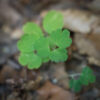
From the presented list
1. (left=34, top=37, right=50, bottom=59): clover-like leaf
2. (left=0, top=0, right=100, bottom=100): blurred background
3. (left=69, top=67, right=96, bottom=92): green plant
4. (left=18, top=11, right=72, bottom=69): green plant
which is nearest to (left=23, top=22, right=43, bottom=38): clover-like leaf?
(left=18, top=11, right=72, bottom=69): green plant

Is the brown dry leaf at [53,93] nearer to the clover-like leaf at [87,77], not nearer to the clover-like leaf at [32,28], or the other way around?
the clover-like leaf at [87,77]

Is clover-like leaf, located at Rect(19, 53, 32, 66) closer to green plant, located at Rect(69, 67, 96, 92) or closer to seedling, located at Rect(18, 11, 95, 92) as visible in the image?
seedling, located at Rect(18, 11, 95, 92)

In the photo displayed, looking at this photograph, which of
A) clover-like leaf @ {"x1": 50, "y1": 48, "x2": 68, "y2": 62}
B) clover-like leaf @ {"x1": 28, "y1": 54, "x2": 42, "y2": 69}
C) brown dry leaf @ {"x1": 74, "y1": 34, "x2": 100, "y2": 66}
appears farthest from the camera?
brown dry leaf @ {"x1": 74, "y1": 34, "x2": 100, "y2": 66}

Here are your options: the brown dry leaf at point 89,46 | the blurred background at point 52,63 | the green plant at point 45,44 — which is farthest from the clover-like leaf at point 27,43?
the brown dry leaf at point 89,46

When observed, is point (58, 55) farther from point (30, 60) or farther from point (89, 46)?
point (89, 46)

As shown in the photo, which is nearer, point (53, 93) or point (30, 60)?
point (30, 60)

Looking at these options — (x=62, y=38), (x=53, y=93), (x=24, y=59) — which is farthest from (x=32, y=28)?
(x=53, y=93)

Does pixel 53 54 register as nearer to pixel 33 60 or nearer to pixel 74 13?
pixel 33 60
